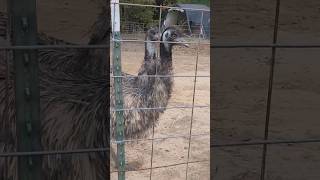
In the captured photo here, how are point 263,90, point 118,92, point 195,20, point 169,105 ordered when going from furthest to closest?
point 169,105, point 195,20, point 118,92, point 263,90

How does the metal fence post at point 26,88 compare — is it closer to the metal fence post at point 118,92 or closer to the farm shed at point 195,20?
the metal fence post at point 118,92

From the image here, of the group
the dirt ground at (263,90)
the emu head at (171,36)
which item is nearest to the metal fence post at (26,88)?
the dirt ground at (263,90)

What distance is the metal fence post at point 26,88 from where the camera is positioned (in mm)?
Answer: 1042

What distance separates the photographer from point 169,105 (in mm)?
4012

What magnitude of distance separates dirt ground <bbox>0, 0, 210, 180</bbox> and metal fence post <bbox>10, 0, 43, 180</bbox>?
0.03 metres

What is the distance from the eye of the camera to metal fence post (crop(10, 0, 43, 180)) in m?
1.04

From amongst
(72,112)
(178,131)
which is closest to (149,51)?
(178,131)

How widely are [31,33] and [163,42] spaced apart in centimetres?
250

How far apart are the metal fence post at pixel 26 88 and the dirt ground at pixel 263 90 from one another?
0.35 m

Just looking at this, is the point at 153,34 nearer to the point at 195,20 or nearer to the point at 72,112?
the point at 195,20

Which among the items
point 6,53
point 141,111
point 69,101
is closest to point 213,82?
point 69,101

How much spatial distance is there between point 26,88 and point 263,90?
464 millimetres

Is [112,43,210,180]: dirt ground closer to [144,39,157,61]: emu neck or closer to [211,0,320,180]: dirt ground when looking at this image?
[144,39,157,61]: emu neck

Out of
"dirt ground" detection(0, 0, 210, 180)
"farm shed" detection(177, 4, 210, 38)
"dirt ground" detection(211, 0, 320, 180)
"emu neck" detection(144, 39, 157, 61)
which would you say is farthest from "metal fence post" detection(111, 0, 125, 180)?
"dirt ground" detection(211, 0, 320, 180)
